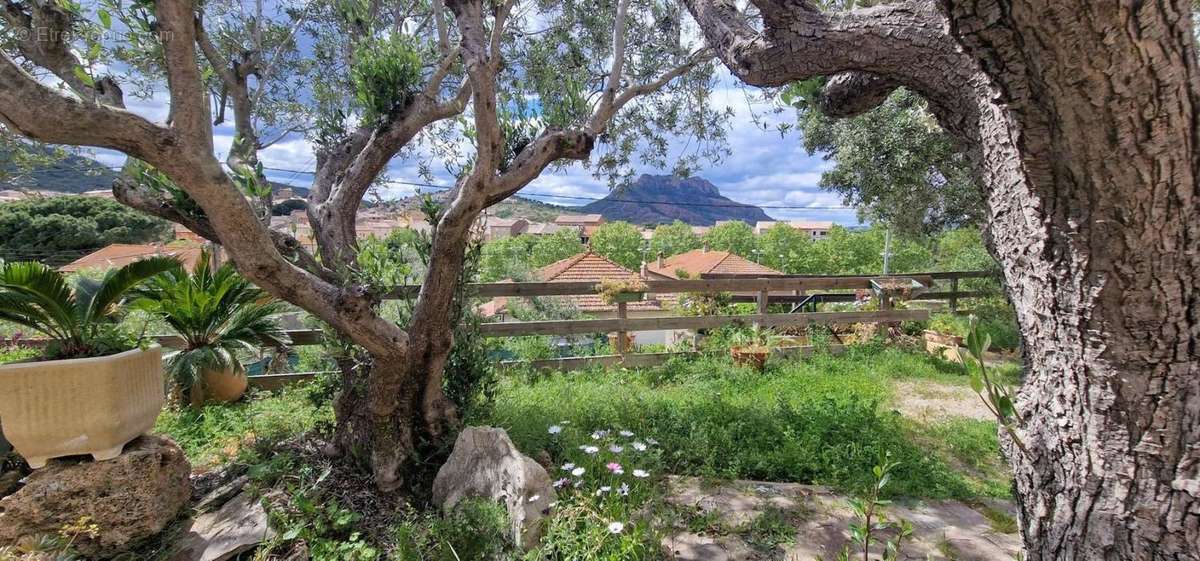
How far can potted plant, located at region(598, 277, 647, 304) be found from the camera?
18.8 feet

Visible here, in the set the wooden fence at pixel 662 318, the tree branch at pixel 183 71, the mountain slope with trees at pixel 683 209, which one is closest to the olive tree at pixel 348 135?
the tree branch at pixel 183 71

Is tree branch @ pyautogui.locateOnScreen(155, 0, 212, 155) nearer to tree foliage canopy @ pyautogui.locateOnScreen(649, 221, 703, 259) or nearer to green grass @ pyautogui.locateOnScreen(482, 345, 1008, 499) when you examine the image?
green grass @ pyautogui.locateOnScreen(482, 345, 1008, 499)

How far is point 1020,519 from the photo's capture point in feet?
4.52

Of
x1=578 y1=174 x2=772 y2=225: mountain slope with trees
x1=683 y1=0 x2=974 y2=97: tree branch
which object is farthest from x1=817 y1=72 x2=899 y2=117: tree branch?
x1=578 y1=174 x2=772 y2=225: mountain slope with trees

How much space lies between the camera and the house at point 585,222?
5341 cm

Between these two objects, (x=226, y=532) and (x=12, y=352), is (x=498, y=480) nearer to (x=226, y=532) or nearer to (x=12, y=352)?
(x=226, y=532)

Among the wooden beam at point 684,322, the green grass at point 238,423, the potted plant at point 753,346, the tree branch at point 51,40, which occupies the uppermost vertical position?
the tree branch at point 51,40

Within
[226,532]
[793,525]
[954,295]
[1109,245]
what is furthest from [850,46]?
[954,295]

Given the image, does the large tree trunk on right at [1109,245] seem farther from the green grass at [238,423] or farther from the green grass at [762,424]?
the green grass at [238,423]

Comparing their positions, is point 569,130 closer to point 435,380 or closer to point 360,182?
point 360,182

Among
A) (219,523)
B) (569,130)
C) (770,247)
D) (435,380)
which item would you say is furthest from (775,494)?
(770,247)

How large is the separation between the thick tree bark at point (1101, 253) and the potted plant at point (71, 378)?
3546mm

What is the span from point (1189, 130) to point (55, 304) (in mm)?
4406

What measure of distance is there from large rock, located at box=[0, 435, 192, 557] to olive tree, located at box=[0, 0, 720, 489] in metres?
0.83
